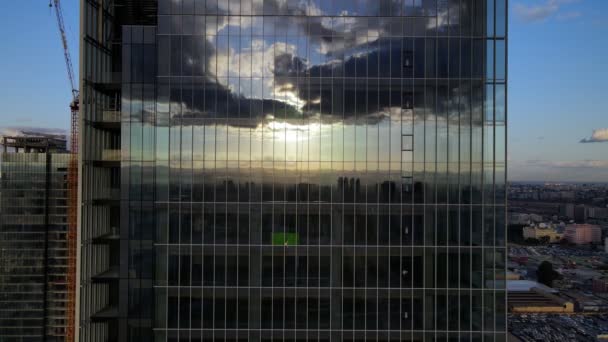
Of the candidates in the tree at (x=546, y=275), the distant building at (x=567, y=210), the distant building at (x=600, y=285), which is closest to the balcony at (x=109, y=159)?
the tree at (x=546, y=275)

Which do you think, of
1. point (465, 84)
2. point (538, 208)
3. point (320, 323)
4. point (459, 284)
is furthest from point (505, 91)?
point (538, 208)

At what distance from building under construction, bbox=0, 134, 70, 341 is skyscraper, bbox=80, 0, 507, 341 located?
162 ft

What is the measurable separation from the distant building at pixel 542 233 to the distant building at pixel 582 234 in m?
2.95

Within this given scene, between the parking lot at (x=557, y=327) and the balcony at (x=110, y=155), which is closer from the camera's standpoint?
the balcony at (x=110, y=155)

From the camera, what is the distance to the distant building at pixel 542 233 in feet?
435

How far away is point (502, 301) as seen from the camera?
28.4m

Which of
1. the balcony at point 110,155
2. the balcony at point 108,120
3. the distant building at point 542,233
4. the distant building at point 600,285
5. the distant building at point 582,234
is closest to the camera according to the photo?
the balcony at point 108,120

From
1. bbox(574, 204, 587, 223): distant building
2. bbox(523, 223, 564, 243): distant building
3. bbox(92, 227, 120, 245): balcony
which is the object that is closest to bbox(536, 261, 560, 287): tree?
bbox(523, 223, 564, 243): distant building

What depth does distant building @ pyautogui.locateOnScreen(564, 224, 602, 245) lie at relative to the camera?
12604 centimetres

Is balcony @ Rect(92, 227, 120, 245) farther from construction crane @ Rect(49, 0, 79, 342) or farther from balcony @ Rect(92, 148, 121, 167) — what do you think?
construction crane @ Rect(49, 0, 79, 342)

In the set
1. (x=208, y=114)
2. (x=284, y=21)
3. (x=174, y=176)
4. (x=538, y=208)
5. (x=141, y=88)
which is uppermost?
(x=284, y=21)

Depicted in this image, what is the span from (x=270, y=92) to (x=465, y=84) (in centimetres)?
1418

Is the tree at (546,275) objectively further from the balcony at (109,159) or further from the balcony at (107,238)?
the balcony at (109,159)

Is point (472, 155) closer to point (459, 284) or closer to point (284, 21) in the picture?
point (459, 284)
